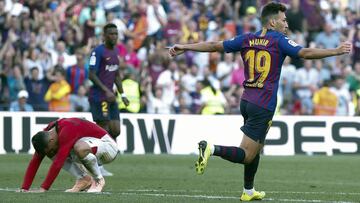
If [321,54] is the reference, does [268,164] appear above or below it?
below

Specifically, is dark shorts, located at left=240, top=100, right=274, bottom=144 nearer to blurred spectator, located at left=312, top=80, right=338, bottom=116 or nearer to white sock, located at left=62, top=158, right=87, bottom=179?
white sock, located at left=62, top=158, right=87, bottom=179

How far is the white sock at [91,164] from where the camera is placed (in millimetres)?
13234

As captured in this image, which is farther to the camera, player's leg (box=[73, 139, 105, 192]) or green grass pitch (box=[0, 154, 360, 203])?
player's leg (box=[73, 139, 105, 192])

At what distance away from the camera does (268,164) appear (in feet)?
69.2

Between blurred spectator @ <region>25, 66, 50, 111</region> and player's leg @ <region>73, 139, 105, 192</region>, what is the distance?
1235 centimetres

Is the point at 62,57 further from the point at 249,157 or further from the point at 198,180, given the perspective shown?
the point at 249,157

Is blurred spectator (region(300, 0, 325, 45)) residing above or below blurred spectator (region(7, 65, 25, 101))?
above

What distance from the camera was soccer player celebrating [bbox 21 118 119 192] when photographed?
42.8 feet

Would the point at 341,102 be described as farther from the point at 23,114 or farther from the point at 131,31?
the point at 23,114

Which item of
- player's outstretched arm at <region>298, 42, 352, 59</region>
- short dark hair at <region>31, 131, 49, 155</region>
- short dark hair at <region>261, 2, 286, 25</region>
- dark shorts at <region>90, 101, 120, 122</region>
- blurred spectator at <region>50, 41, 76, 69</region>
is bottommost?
dark shorts at <region>90, 101, 120, 122</region>

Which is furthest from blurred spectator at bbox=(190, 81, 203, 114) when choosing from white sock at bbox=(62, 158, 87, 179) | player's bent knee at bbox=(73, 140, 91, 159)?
player's bent knee at bbox=(73, 140, 91, 159)

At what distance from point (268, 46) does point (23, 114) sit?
40.2 ft

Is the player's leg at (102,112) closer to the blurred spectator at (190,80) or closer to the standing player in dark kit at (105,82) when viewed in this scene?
the standing player in dark kit at (105,82)

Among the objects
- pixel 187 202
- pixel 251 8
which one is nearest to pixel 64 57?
pixel 251 8
